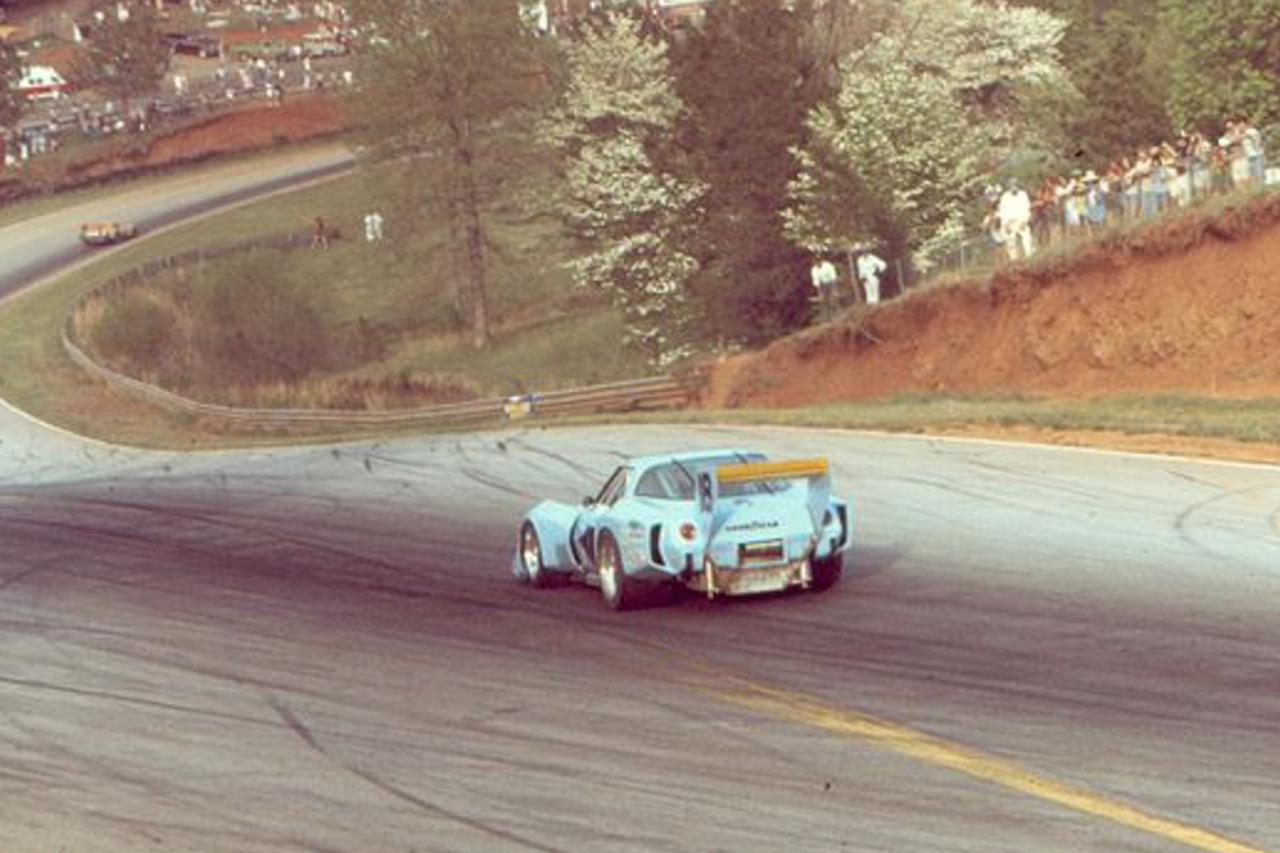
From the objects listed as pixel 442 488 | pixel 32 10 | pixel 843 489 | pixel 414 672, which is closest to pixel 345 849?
pixel 414 672

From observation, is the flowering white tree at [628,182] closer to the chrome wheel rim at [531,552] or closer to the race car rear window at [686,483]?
the chrome wheel rim at [531,552]

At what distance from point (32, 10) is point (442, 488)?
569 feet

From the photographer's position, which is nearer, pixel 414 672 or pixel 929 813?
pixel 929 813

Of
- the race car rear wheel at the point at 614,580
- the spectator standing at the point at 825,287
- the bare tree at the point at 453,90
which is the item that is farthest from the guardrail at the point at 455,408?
the race car rear wheel at the point at 614,580

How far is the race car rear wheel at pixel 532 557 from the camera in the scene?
22.2 m

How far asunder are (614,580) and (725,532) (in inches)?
56.3

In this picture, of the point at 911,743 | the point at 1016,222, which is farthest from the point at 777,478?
the point at 1016,222

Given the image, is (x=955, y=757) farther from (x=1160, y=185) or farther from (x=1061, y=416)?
(x=1160, y=185)

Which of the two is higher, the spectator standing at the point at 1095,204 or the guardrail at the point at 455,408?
the spectator standing at the point at 1095,204

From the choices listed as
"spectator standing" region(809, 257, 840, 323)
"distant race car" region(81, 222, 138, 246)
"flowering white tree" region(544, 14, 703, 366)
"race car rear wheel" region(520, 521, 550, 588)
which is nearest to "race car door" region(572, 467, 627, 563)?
"race car rear wheel" region(520, 521, 550, 588)

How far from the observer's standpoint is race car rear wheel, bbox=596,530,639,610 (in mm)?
20094

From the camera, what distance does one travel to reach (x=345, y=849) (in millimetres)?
12375

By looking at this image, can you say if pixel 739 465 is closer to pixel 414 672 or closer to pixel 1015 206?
pixel 414 672

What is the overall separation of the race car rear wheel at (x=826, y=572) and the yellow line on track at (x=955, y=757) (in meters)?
3.76
